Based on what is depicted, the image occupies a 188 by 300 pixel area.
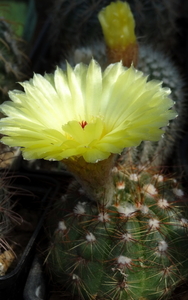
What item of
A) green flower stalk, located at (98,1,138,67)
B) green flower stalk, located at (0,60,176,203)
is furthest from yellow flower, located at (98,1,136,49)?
green flower stalk, located at (0,60,176,203)

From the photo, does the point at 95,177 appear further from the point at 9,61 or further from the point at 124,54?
the point at 9,61

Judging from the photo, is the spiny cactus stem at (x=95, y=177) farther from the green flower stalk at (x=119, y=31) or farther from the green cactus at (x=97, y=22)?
the green cactus at (x=97, y=22)

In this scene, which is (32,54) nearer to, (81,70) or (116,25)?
(116,25)

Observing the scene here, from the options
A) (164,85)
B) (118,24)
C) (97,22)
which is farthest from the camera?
(97,22)

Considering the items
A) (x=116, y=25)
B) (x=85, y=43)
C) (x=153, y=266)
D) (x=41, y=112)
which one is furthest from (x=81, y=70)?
(x=85, y=43)

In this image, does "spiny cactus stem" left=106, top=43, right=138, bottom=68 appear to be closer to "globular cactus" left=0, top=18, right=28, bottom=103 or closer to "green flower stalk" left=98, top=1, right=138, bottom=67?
"green flower stalk" left=98, top=1, right=138, bottom=67

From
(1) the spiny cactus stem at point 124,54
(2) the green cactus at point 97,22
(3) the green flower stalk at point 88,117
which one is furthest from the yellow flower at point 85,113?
(2) the green cactus at point 97,22

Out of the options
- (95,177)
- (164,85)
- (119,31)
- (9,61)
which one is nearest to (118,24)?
(119,31)
